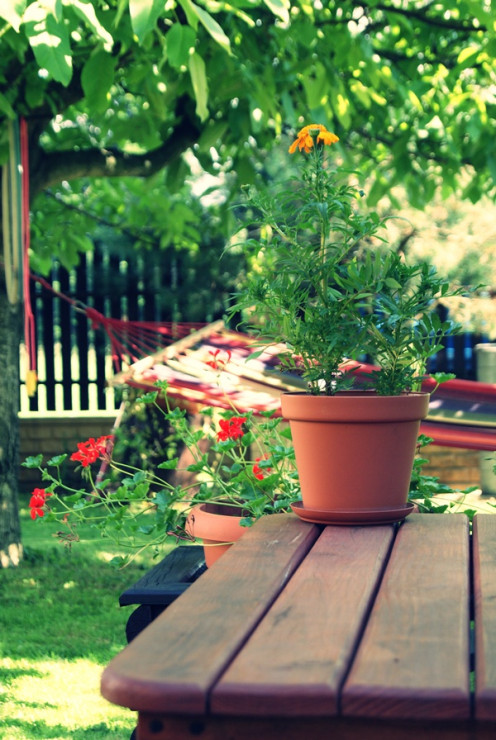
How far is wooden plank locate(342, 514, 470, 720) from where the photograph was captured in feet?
2.46

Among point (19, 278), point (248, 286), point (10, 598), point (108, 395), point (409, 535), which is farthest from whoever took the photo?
point (108, 395)

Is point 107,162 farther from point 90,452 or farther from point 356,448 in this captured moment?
point 356,448

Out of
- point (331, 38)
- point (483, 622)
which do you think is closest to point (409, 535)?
point (483, 622)

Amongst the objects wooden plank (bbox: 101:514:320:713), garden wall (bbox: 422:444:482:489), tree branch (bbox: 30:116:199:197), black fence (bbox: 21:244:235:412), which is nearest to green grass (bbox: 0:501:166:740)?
wooden plank (bbox: 101:514:320:713)

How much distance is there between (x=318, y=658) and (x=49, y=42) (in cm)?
192

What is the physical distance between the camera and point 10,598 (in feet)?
11.8

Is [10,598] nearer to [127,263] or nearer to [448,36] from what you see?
[448,36]

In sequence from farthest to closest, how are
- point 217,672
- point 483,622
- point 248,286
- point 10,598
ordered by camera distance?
point 10,598, point 248,286, point 483,622, point 217,672

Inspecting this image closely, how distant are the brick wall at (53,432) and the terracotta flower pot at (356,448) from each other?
5182mm

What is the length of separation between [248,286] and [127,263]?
6.27 meters

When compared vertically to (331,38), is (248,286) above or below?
below

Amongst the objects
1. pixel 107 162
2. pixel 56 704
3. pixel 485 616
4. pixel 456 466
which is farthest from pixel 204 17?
pixel 456 466

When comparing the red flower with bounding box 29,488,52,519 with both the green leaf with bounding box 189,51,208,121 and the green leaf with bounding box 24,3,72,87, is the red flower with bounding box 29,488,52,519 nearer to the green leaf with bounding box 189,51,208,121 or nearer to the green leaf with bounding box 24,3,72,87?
the green leaf with bounding box 24,3,72,87

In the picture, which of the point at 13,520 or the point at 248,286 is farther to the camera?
the point at 13,520
